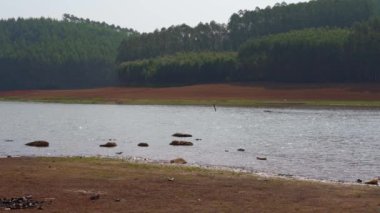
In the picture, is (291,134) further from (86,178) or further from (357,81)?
(357,81)

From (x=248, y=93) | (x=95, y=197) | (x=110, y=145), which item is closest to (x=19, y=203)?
(x=95, y=197)

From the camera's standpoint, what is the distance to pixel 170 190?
26.9 metres

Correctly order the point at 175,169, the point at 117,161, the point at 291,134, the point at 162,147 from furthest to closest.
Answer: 1. the point at 291,134
2. the point at 162,147
3. the point at 117,161
4. the point at 175,169

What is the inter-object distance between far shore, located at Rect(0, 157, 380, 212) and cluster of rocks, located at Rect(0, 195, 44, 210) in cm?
35

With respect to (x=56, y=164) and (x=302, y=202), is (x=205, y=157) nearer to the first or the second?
(x=56, y=164)

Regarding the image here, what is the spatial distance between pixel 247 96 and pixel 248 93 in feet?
11.9

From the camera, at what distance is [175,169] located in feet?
114

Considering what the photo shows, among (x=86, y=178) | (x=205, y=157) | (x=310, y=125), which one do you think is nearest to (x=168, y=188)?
(x=86, y=178)

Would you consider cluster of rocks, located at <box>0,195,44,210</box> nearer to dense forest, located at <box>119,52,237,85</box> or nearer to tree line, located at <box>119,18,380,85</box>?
tree line, located at <box>119,18,380,85</box>

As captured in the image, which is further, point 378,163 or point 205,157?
point 205,157

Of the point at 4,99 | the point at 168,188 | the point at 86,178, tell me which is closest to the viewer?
the point at 168,188

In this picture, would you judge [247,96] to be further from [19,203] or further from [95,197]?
[19,203]

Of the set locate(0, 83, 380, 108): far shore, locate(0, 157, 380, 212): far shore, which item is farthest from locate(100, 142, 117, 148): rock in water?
locate(0, 83, 380, 108): far shore

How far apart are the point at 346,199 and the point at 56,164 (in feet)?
58.6
